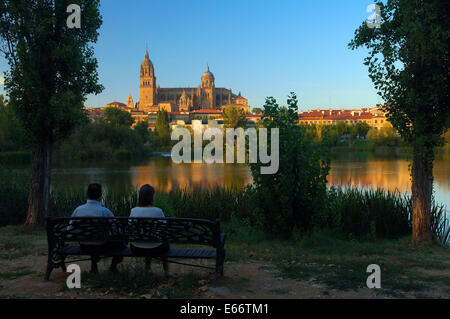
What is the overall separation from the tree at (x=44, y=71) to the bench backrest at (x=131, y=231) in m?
3.51

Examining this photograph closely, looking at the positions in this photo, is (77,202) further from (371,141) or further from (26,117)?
(371,141)

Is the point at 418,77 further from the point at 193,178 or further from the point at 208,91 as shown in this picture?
the point at 208,91

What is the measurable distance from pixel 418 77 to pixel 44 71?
6.17m

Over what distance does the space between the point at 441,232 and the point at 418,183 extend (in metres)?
2.88

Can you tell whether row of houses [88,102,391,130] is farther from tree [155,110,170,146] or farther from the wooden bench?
the wooden bench

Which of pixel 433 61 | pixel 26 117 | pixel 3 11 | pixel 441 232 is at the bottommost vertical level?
pixel 441 232

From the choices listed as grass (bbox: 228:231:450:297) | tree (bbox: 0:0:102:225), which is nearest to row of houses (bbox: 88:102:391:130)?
tree (bbox: 0:0:102:225)

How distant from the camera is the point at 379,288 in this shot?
391 centimetres

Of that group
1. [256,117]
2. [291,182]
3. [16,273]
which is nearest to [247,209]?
[291,182]

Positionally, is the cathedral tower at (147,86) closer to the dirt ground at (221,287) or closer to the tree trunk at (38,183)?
the tree trunk at (38,183)

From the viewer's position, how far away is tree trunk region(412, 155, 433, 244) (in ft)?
20.6

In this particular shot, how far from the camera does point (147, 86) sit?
162m

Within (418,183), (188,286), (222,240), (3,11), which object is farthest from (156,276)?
(3,11)
